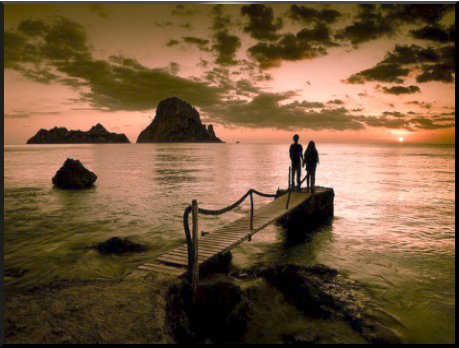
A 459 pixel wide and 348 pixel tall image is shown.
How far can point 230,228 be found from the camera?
8.81m

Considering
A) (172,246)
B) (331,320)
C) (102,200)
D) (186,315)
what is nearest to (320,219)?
(172,246)

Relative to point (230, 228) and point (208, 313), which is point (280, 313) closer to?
point (208, 313)

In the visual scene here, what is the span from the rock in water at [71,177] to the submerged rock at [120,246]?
1649cm

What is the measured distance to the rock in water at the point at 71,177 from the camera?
955 inches

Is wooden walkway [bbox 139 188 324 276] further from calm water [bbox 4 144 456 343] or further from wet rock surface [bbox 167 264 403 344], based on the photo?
calm water [bbox 4 144 456 343]

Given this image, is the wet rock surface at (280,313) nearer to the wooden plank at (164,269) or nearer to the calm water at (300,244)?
the wooden plank at (164,269)

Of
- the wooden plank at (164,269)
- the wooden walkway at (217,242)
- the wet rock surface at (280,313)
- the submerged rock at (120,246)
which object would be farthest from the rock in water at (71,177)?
the wet rock surface at (280,313)

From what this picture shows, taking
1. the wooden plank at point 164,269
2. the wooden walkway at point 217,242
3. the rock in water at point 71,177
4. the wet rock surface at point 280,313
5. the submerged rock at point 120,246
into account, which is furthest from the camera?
the rock in water at point 71,177

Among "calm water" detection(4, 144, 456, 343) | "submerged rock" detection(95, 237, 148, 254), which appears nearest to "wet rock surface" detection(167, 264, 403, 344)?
"calm water" detection(4, 144, 456, 343)

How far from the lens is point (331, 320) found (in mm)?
5590

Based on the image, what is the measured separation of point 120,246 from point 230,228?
3910 millimetres

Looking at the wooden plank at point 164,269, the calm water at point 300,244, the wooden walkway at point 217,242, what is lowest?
the calm water at point 300,244

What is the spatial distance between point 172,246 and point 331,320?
666 cm

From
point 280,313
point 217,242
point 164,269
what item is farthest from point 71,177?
point 280,313
